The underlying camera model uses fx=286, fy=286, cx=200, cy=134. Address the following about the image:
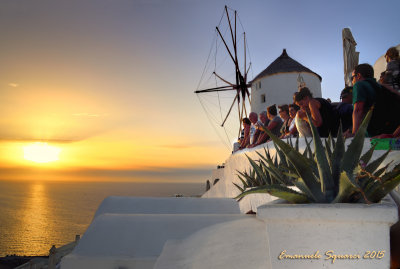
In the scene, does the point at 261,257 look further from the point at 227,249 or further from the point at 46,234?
the point at 46,234

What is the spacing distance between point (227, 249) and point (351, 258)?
1.09m

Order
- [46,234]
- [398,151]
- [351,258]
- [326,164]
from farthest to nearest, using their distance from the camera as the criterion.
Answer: [46,234] < [398,151] < [326,164] < [351,258]

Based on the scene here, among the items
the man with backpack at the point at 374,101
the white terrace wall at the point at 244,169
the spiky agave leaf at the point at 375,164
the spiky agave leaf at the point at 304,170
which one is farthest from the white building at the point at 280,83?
the spiky agave leaf at the point at 304,170

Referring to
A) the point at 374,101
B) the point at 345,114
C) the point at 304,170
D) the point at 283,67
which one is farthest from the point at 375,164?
the point at 283,67

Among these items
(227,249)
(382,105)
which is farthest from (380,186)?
(382,105)

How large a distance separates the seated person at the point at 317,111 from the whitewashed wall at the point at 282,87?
67.8ft

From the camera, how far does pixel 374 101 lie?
4.38 metres

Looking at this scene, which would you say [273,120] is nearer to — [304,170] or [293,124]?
[293,124]

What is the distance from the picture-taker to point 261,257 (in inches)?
93.2

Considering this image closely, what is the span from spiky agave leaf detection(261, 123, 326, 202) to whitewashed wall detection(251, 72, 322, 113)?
2465 cm

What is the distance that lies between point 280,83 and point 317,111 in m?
21.7

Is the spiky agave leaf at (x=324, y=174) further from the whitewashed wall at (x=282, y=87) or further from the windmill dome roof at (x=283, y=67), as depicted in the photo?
the windmill dome roof at (x=283, y=67)

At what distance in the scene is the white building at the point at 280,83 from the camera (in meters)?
25.9

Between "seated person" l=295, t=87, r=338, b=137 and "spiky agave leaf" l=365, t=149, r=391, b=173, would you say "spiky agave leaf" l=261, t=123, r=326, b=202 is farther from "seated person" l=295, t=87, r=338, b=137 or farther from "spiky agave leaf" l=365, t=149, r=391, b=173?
"seated person" l=295, t=87, r=338, b=137
